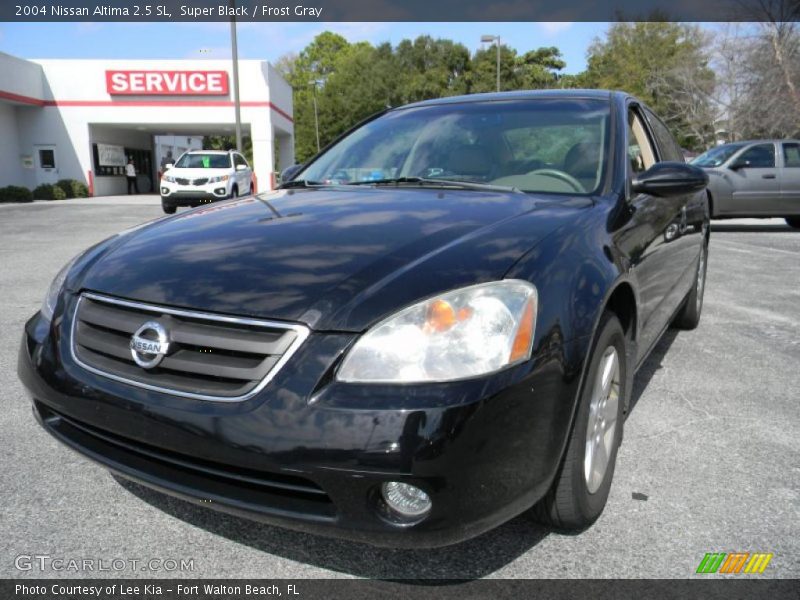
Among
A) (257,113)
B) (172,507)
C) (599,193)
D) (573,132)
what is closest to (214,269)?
(172,507)

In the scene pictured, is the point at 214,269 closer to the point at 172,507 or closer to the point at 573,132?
the point at 172,507

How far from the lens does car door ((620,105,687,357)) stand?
2564 millimetres

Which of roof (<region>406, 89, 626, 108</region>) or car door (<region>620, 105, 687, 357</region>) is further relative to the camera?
roof (<region>406, 89, 626, 108</region>)

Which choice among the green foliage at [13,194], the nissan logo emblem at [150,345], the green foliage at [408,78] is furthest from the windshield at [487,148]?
the green foliage at [408,78]

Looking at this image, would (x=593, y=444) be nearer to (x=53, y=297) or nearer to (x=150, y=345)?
(x=150, y=345)

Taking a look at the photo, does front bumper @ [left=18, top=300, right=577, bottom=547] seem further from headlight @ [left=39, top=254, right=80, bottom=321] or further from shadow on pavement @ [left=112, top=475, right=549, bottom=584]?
headlight @ [left=39, top=254, right=80, bottom=321]

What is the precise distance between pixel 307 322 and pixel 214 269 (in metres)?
0.44

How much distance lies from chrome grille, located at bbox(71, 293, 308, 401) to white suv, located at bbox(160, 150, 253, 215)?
1416 centimetres

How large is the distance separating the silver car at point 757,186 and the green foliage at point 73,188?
909 inches

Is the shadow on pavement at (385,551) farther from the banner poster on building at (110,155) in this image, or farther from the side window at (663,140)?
the banner poster on building at (110,155)

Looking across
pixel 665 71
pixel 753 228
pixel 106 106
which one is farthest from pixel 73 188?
pixel 665 71

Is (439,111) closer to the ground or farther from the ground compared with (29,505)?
farther from the ground

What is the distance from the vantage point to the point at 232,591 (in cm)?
184

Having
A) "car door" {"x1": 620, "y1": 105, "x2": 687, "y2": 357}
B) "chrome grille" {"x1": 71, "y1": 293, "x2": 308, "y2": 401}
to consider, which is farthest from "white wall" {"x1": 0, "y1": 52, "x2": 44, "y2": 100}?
"chrome grille" {"x1": 71, "y1": 293, "x2": 308, "y2": 401}
